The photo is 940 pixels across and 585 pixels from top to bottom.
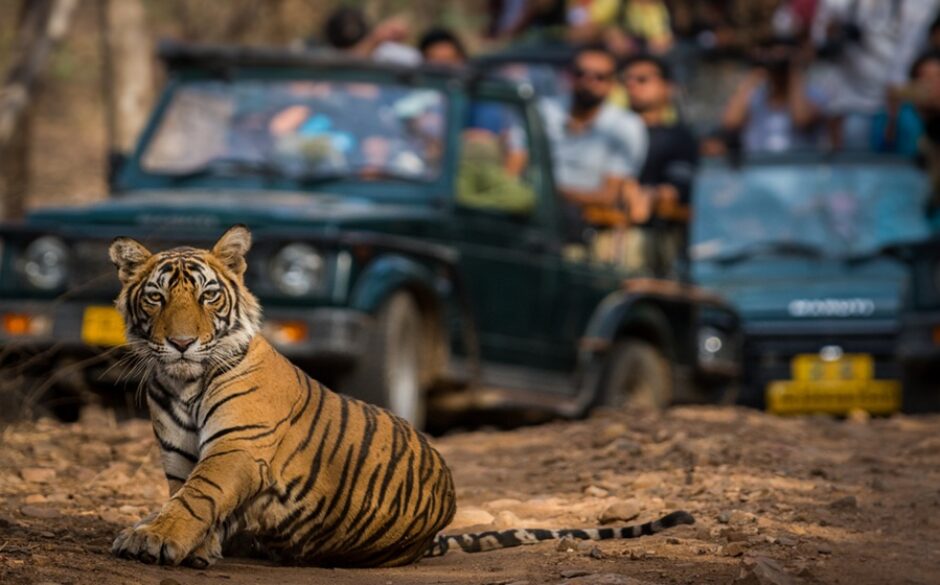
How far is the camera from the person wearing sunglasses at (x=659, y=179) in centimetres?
1324

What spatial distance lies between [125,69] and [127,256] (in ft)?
34.3

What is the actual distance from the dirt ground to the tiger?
107 millimetres

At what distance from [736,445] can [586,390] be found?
118 inches

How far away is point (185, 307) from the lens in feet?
19.1

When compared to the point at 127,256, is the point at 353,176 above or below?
above

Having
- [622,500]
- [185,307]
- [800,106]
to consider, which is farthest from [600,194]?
[185,307]

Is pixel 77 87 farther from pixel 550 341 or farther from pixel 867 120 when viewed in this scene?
pixel 550 341

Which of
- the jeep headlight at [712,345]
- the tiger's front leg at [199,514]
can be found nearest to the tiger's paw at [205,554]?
the tiger's front leg at [199,514]

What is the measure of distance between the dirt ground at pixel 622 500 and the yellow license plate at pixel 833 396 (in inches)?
101

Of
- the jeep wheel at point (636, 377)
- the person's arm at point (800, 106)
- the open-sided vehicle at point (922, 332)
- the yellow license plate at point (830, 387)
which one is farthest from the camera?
the person's arm at point (800, 106)

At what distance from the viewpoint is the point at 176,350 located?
5.77m

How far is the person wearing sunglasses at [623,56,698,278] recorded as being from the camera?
13242 millimetres

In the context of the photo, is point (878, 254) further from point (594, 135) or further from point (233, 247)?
point (233, 247)

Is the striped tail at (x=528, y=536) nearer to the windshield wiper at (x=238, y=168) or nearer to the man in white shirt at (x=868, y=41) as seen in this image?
the windshield wiper at (x=238, y=168)
